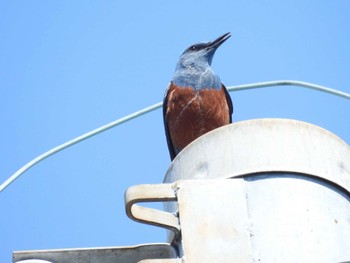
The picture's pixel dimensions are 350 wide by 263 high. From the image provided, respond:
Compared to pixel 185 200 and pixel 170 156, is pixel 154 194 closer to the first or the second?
pixel 185 200

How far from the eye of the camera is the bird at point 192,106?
7.35m

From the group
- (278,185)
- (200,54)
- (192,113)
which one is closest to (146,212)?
(278,185)

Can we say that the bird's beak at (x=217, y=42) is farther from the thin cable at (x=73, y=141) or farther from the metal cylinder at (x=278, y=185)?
the metal cylinder at (x=278, y=185)

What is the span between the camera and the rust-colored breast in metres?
7.35

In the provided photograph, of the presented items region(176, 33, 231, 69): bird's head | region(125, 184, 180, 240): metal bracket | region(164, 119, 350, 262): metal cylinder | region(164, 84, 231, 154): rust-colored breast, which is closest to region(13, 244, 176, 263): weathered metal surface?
region(125, 184, 180, 240): metal bracket

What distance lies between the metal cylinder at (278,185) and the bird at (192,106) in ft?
12.9

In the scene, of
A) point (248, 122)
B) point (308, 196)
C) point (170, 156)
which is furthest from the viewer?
point (170, 156)

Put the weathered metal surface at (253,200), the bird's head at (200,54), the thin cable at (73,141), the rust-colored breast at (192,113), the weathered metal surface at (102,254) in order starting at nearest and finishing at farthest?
the weathered metal surface at (253,200) → the weathered metal surface at (102,254) → the thin cable at (73,141) → the rust-colored breast at (192,113) → the bird's head at (200,54)

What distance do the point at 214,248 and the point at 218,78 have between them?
5.19 m

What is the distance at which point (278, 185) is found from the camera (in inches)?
120

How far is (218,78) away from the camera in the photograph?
795 cm

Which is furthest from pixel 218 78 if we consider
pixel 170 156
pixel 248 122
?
pixel 248 122

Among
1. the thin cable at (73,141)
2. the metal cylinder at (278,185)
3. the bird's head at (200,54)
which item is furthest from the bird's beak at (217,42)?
the metal cylinder at (278,185)

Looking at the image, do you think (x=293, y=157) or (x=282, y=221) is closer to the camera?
(x=282, y=221)
